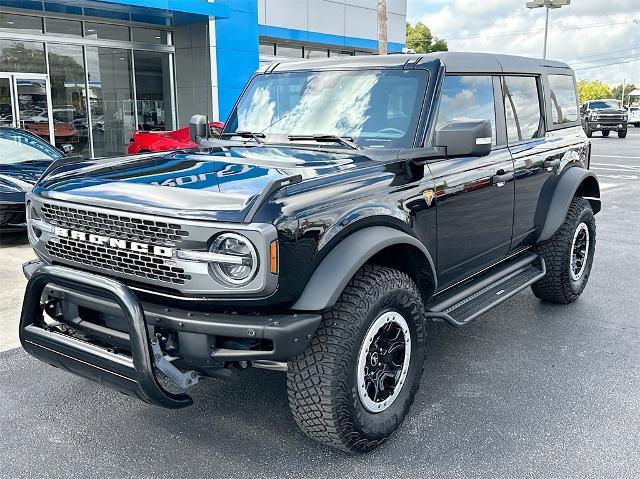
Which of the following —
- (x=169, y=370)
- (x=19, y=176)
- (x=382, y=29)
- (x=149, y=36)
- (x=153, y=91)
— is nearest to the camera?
(x=169, y=370)

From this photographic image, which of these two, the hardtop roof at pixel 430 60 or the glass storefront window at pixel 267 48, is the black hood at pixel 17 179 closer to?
the hardtop roof at pixel 430 60

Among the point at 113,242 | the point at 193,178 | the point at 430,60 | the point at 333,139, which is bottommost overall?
the point at 113,242

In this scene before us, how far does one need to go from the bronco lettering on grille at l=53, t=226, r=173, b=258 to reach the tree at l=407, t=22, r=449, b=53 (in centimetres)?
5848

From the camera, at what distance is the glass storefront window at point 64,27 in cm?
1545

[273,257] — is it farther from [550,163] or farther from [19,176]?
[19,176]

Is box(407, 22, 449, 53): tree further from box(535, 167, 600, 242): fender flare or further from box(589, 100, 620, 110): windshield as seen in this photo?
box(535, 167, 600, 242): fender flare

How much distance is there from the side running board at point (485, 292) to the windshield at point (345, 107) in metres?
1.01

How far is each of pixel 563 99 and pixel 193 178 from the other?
3.81 meters

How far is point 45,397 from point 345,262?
7.06 feet

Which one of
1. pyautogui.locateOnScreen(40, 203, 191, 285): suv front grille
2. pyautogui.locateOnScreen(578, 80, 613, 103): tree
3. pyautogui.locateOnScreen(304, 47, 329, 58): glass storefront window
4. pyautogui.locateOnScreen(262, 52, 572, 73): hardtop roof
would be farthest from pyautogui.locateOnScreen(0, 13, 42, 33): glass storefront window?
pyautogui.locateOnScreen(578, 80, 613, 103): tree

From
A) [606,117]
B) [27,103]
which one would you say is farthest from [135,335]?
[606,117]

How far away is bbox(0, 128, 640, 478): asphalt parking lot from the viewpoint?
3141 millimetres

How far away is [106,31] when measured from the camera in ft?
54.4

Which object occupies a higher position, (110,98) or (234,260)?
(110,98)
